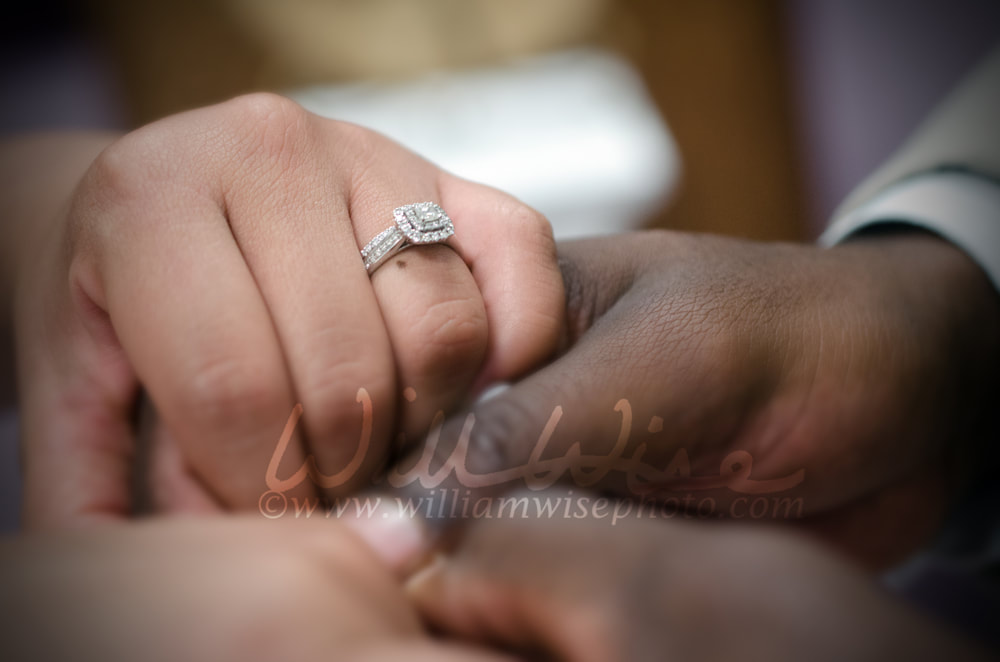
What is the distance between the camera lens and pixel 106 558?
33 centimetres

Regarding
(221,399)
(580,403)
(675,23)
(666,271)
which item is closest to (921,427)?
(666,271)

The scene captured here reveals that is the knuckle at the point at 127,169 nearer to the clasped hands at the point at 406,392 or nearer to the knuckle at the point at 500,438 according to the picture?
the clasped hands at the point at 406,392

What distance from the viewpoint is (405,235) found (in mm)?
498

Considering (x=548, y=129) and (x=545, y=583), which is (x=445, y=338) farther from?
(x=548, y=129)

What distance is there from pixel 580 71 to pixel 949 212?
0.96 meters

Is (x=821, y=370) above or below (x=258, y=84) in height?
below

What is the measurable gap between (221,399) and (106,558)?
0.12 m

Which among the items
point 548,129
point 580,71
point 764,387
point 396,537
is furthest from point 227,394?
point 580,71

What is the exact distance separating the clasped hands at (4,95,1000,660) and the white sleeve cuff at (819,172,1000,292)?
18cm

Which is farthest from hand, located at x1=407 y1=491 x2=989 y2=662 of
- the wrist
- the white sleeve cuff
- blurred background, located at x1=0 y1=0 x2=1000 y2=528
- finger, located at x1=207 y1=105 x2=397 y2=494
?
blurred background, located at x1=0 y1=0 x2=1000 y2=528

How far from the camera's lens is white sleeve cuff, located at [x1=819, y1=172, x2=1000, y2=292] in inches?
30.0

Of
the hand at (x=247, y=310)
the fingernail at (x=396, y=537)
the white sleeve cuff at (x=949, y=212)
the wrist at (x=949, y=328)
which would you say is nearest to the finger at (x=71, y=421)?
Answer: the hand at (x=247, y=310)

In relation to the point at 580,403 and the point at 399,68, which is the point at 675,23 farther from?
the point at 580,403

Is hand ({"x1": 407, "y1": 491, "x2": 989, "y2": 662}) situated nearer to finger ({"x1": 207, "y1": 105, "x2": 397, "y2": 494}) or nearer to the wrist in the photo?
finger ({"x1": 207, "y1": 105, "x2": 397, "y2": 494})
